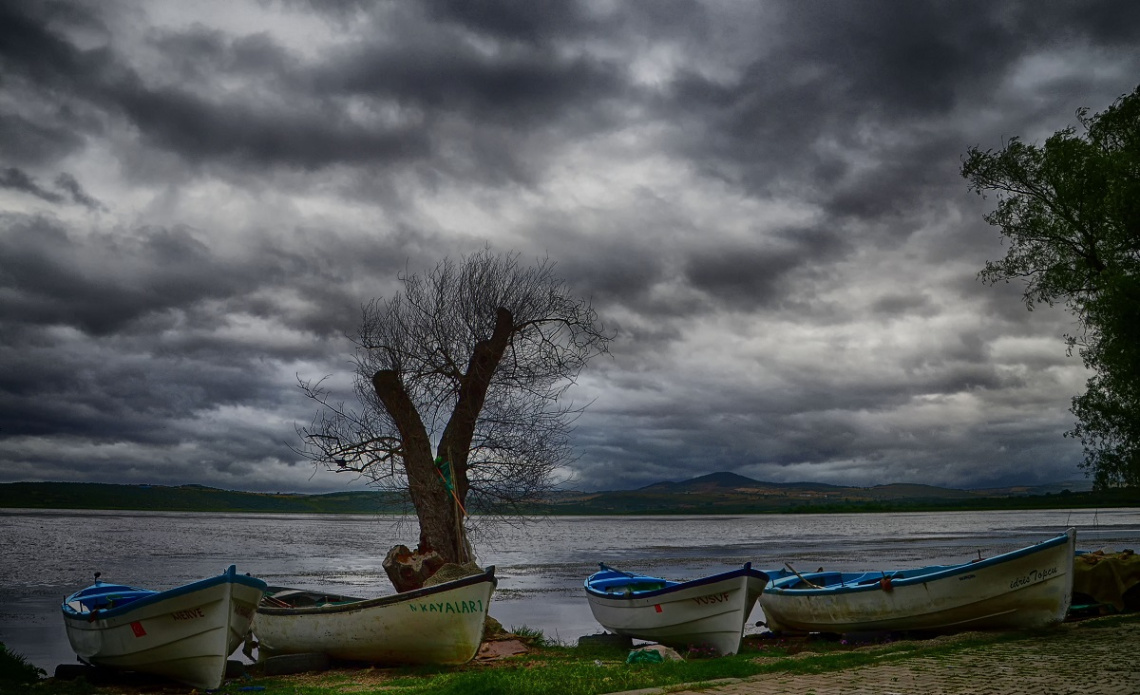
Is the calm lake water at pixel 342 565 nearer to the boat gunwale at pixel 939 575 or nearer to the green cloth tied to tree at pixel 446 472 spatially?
the green cloth tied to tree at pixel 446 472

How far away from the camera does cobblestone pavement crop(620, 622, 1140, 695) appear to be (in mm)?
8680

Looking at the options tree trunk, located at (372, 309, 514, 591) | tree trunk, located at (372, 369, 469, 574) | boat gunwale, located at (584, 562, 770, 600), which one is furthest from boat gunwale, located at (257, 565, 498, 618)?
tree trunk, located at (372, 369, 469, 574)

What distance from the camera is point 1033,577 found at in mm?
15586

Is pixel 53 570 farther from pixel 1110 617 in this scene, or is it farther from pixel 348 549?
pixel 1110 617

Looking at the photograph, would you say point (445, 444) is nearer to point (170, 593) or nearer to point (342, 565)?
point (170, 593)

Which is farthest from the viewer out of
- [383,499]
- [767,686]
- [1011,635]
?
[383,499]

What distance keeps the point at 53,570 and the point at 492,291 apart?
31726mm

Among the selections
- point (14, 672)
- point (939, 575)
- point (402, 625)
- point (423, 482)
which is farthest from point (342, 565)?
point (939, 575)

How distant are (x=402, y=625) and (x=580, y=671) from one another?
14.6ft

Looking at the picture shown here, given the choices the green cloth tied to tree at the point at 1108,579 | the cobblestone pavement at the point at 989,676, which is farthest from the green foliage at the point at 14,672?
the green cloth tied to tree at the point at 1108,579

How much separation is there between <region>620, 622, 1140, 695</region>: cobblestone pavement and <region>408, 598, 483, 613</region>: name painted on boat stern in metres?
5.70

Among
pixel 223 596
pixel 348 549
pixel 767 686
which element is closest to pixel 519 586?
pixel 223 596

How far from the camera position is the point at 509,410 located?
1955 cm

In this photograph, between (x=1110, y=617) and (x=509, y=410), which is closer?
(x=1110, y=617)
